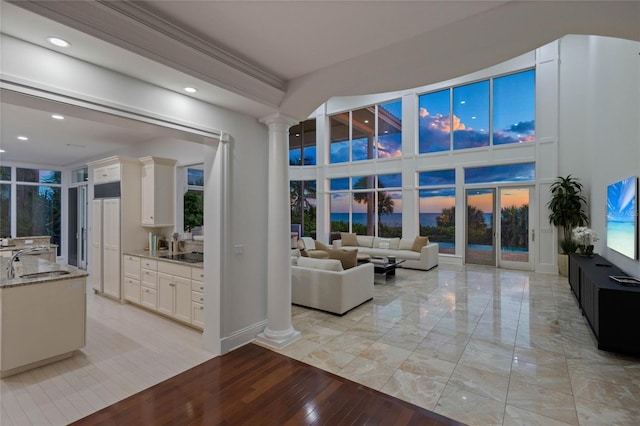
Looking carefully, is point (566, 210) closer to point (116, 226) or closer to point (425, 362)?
point (425, 362)

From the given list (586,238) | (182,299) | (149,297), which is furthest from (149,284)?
(586,238)

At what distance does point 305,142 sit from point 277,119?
8.72m

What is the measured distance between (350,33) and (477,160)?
728cm

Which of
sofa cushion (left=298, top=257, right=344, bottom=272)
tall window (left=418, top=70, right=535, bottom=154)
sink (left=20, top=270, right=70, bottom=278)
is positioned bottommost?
sofa cushion (left=298, top=257, right=344, bottom=272)

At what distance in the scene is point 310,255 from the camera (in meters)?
5.46

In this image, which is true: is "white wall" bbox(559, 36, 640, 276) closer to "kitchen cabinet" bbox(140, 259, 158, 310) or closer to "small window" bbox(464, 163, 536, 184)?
"small window" bbox(464, 163, 536, 184)

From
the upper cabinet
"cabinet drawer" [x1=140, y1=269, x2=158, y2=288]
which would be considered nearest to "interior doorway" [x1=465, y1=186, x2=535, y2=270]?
the upper cabinet

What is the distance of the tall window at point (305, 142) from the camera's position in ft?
38.6

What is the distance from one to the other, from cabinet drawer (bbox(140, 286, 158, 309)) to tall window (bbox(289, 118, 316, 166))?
8.23m

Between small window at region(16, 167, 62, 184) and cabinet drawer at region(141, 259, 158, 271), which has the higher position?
small window at region(16, 167, 62, 184)

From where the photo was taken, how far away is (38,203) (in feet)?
26.3

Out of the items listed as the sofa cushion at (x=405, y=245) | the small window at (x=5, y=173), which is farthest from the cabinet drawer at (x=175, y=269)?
the small window at (x=5, y=173)

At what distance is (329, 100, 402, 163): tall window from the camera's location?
984 cm

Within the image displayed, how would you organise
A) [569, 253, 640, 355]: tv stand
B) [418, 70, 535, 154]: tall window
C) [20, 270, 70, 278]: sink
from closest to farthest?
[569, 253, 640, 355]: tv stand
[20, 270, 70, 278]: sink
[418, 70, 535, 154]: tall window
